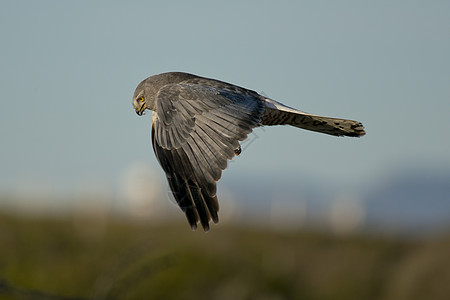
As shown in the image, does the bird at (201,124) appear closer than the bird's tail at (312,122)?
Yes

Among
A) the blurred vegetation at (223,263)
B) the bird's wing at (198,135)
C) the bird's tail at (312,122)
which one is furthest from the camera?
the blurred vegetation at (223,263)

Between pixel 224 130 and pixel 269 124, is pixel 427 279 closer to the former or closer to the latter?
pixel 269 124

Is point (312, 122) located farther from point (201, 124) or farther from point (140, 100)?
point (140, 100)

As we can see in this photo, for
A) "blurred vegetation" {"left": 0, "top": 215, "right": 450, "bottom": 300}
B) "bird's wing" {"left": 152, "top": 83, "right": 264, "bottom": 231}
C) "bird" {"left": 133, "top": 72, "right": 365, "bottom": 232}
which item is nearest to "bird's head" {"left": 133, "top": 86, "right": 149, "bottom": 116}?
"bird" {"left": 133, "top": 72, "right": 365, "bottom": 232}

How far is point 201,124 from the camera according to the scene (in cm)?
433

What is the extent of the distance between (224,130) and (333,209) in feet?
85.7

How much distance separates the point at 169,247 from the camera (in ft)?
39.5

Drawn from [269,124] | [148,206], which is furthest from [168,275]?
[148,206]

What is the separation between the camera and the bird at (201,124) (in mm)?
4031

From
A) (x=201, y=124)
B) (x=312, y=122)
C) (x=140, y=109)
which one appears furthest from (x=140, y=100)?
(x=312, y=122)

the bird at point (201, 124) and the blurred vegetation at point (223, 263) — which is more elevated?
the bird at point (201, 124)

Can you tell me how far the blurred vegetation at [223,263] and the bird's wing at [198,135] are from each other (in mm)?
590

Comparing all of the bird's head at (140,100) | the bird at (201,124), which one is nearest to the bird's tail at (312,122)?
the bird at (201,124)

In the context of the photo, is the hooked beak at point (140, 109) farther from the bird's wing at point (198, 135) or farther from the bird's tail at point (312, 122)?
the bird's tail at point (312, 122)
